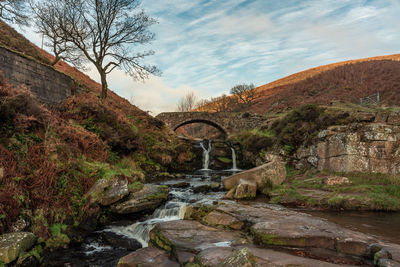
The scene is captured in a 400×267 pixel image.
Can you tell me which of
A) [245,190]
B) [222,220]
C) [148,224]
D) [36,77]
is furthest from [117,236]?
[36,77]

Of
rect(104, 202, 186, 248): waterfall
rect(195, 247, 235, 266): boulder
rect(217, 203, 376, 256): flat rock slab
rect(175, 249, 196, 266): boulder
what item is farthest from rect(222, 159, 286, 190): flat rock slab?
rect(195, 247, 235, 266): boulder

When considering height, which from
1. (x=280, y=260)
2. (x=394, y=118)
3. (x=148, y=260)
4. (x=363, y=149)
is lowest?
(x=148, y=260)

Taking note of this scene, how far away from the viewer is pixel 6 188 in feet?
15.2

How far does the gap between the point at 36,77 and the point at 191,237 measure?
942cm

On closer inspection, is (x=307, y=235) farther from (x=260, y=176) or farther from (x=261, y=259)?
(x=260, y=176)

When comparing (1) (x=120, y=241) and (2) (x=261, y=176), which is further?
(2) (x=261, y=176)

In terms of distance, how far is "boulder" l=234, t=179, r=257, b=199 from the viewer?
321 inches

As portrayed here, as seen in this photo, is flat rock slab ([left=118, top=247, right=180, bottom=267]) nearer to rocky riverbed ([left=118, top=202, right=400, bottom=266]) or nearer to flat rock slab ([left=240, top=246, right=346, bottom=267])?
rocky riverbed ([left=118, top=202, right=400, bottom=266])

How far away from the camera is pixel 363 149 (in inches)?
361

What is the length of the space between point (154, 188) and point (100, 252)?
3.03m

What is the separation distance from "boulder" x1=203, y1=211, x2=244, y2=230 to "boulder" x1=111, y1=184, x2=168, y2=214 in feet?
7.33

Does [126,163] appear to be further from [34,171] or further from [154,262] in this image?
[154,262]

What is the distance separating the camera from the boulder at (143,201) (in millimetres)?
6328

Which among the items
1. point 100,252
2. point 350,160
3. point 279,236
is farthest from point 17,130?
point 350,160
